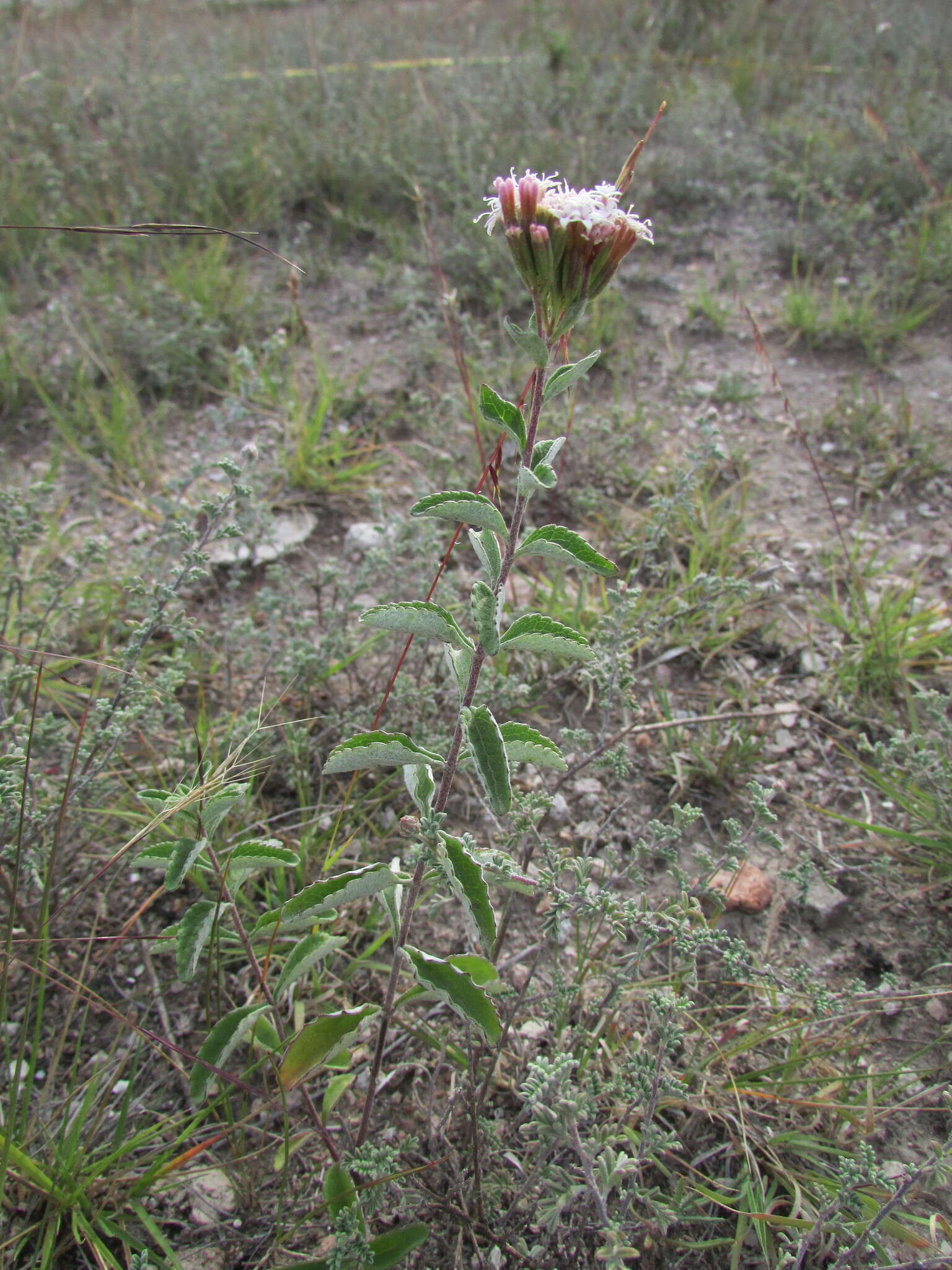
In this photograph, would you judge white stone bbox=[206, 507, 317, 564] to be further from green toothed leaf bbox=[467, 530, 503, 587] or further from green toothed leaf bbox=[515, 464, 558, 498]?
green toothed leaf bbox=[515, 464, 558, 498]

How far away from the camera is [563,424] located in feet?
10.7

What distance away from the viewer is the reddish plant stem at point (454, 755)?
128 cm

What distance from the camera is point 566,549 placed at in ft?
4.29

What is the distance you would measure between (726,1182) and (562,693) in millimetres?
1376

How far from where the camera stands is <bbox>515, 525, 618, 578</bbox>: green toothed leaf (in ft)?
4.24

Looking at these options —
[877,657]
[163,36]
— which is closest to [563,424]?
[877,657]

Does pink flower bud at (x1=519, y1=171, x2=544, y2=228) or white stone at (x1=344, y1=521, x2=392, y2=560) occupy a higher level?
pink flower bud at (x1=519, y1=171, x2=544, y2=228)

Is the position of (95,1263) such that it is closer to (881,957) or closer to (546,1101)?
(546,1101)

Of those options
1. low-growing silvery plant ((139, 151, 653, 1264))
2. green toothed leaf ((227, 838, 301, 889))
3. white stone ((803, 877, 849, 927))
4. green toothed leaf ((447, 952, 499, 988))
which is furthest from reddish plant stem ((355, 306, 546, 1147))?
white stone ((803, 877, 849, 927))

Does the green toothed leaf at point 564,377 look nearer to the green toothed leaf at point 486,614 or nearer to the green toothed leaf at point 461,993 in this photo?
the green toothed leaf at point 486,614

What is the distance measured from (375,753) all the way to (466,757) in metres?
0.18

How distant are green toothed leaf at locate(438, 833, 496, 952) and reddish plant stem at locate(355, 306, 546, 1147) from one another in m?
0.05

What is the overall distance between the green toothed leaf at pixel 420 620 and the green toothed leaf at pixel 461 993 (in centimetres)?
55

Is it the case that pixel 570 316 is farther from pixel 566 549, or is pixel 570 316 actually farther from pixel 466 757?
pixel 466 757
